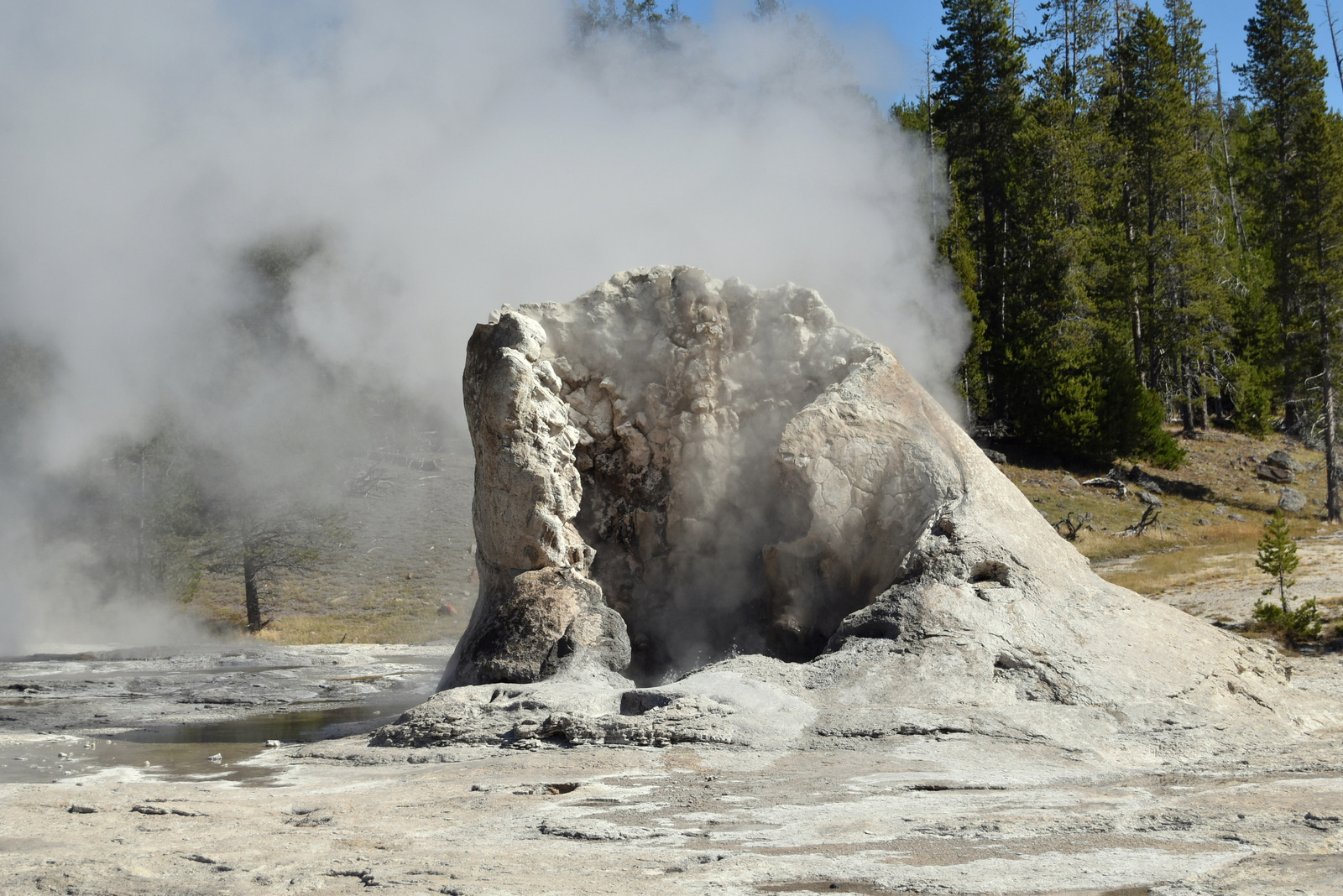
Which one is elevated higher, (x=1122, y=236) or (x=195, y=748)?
(x=1122, y=236)

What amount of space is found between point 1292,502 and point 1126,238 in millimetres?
9605

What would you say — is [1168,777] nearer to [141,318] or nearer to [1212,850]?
[1212,850]

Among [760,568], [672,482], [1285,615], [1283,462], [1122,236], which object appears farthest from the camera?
[1122,236]

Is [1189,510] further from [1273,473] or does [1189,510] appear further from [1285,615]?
[1285,615]

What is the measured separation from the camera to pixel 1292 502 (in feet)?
80.0

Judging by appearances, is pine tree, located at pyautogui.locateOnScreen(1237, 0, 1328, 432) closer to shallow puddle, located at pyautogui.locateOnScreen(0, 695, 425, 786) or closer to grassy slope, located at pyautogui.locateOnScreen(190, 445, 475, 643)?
grassy slope, located at pyautogui.locateOnScreen(190, 445, 475, 643)

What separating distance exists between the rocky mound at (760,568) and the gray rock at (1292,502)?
19.2 metres

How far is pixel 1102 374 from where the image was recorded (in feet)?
86.1

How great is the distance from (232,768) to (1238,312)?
108 feet

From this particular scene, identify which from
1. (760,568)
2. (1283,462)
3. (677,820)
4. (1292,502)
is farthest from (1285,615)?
(1283,462)

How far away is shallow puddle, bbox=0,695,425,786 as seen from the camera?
6.33 m

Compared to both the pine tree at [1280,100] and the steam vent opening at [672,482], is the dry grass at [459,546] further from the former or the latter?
the steam vent opening at [672,482]

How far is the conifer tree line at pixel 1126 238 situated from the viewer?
83.4 ft

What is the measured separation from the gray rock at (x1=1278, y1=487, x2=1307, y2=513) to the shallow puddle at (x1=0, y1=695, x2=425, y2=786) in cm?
2134
